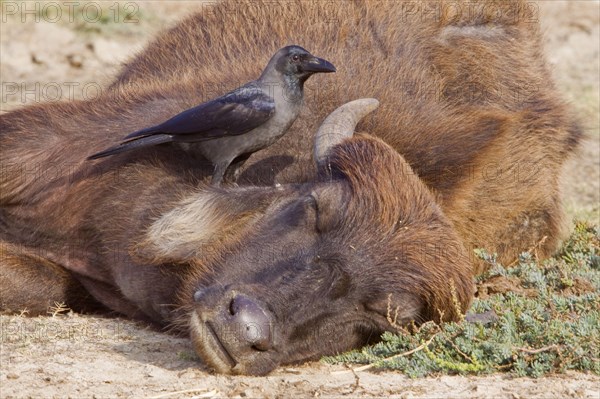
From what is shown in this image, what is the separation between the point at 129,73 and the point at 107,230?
1.75 m

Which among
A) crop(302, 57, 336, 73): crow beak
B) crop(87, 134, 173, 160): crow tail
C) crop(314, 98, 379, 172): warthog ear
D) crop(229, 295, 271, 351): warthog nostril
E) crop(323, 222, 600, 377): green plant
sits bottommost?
crop(323, 222, 600, 377): green plant

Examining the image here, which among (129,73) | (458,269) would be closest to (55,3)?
(129,73)

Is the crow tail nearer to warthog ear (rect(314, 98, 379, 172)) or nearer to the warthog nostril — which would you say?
warthog ear (rect(314, 98, 379, 172))

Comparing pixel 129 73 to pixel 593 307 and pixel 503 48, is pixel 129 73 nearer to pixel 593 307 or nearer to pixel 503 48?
pixel 503 48

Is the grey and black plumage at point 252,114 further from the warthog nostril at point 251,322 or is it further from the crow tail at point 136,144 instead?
the warthog nostril at point 251,322

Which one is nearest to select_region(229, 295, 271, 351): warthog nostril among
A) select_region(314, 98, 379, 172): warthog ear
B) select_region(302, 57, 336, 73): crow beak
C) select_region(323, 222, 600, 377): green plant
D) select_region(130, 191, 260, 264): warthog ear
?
select_region(323, 222, 600, 377): green plant

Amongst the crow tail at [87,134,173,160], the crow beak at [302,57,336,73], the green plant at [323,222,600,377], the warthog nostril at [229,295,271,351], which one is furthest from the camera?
the crow tail at [87,134,173,160]

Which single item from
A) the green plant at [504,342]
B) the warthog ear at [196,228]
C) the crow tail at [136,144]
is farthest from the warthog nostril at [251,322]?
the crow tail at [136,144]

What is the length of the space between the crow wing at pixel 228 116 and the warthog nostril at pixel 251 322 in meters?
0.92

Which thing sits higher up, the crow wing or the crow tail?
the crow wing

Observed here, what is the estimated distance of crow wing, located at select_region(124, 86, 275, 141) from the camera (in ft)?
15.5

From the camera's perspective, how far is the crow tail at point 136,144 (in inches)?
191

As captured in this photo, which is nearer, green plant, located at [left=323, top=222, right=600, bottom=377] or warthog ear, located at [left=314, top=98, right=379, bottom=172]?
green plant, located at [left=323, top=222, right=600, bottom=377]

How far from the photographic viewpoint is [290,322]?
13.9 ft
